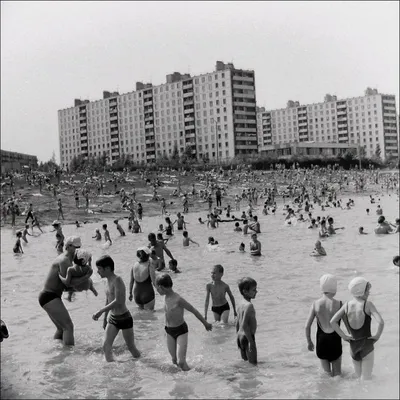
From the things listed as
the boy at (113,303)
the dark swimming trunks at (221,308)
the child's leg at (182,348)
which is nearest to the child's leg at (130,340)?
the boy at (113,303)

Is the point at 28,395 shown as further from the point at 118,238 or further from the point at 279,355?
the point at 118,238

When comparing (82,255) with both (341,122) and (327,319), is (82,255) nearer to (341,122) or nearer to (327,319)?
(327,319)

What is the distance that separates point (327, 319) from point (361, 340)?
394 millimetres

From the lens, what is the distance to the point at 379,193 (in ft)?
153

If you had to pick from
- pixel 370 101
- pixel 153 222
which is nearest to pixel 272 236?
pixel 153 222

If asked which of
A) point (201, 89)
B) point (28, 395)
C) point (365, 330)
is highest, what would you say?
point (201, 89)

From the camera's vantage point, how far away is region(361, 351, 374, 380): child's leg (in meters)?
4.70

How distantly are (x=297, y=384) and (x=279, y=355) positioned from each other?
98cm

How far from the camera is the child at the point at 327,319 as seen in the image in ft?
15.9

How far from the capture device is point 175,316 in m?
5.58

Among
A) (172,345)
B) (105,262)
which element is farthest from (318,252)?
(105,262)

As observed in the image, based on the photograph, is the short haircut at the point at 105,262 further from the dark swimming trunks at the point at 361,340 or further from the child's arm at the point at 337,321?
the dark swimming trunks at the point at 361,340

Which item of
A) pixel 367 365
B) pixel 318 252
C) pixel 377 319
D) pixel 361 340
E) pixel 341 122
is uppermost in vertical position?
pixel 341 122

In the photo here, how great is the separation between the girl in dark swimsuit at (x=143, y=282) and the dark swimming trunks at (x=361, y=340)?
4016mm
